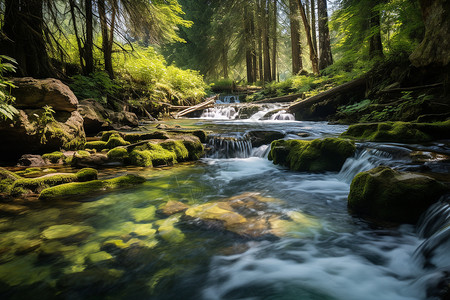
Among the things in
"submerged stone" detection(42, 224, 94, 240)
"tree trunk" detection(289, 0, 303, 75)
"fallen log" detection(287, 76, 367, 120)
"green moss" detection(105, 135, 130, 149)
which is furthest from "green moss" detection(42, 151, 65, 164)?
"tree trunk" detection(289, 0, 303, 75)

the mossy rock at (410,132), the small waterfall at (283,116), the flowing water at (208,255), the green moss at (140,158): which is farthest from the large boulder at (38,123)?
the small waterfall at (283,116)

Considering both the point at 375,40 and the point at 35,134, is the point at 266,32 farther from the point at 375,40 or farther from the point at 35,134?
the point at 35,134

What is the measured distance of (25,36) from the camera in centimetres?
646

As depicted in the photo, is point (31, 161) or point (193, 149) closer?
point (31, 161)

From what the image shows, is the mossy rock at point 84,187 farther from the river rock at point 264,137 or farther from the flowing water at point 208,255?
the river rock at point 264,137

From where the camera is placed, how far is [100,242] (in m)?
2.58

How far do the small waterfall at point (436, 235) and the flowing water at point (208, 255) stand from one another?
0.01 m

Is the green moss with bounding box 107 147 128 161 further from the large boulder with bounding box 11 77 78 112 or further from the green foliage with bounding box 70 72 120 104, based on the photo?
the green foliage with bounding box 70 72 120 104

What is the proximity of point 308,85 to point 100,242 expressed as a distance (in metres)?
15.1

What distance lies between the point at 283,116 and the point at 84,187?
10780 mm

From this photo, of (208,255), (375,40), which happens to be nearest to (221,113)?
(375,40)

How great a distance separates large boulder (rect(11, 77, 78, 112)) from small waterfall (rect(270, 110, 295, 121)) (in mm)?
9857

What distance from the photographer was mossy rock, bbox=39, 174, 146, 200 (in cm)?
367

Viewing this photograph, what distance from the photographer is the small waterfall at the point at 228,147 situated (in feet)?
23.9
